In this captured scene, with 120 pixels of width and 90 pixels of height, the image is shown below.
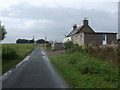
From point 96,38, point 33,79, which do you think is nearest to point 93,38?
point 96,38

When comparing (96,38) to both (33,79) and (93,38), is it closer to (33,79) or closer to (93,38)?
(93,38)

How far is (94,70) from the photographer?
15578 mm

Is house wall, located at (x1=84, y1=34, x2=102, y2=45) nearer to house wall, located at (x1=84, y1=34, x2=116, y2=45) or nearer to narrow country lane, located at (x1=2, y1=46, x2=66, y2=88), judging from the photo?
house wall, located at (x1=84, y1=34, x2=116, y2=45)

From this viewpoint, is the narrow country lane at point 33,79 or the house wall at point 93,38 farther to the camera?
the house wall at point 93,38

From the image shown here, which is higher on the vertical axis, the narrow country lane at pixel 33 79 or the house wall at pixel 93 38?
the house wall at pixel 93 38

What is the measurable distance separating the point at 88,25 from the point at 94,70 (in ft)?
161

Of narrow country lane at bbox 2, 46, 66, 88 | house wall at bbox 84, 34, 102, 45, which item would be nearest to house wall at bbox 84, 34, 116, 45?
house wall at bbox 84, 34, 102, 45

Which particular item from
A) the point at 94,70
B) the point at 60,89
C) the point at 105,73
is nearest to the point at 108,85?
the point at 60,89

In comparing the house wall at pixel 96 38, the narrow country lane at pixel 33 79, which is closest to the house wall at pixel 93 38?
the house wall at pixel 96 38

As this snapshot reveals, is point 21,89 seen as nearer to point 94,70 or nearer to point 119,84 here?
point 119,84

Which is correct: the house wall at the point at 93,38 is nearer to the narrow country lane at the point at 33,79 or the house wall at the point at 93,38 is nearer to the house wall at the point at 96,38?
the house wall at the point at 96,38

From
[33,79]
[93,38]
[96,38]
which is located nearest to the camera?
[33,79]

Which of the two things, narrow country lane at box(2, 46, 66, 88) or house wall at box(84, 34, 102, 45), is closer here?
narrow country lane at box(2, 46, 66, 88)

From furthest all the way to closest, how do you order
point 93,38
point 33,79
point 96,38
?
point 96,38, point 93,38, point 33,79
